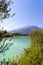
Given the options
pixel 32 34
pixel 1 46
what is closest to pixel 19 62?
pixel 32 34

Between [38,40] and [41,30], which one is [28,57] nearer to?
[38,40]

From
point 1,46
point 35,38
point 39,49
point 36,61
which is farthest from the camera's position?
point 35,38

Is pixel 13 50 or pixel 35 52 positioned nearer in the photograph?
pixel 35 52

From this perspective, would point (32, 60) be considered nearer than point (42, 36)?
Yes

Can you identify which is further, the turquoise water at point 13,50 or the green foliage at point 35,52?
the green foliage at point 35,52

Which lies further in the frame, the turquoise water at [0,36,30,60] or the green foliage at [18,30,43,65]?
the green foliage at [18,30,43,65]

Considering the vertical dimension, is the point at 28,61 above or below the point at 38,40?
below

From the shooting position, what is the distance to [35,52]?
419 inches

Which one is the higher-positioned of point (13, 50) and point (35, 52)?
point (13, 50)

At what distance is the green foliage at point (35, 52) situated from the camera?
33.4ft

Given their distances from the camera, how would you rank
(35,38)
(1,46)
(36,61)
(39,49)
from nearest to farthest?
(1,46), (36,61), (39,49), (35,38)

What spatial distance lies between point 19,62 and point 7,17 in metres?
4.96

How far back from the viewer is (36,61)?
33.3ft

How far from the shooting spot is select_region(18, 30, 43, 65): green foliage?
10.2 m
